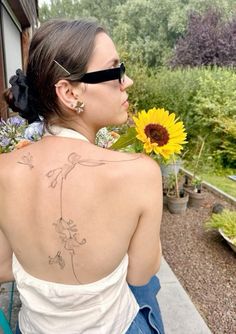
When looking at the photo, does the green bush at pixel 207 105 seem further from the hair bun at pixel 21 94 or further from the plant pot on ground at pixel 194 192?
the hair bun at pixel 21 94

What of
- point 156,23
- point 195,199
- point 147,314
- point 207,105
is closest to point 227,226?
point 195,199

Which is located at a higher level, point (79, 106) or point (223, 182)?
point (79, 106)

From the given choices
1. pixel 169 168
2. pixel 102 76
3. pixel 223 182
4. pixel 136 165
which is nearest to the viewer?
pixel 136 165

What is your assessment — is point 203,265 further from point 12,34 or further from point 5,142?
point 12,34

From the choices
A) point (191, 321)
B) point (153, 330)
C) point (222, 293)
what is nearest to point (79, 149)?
point (153, 330)

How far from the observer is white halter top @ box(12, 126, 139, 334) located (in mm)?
1062

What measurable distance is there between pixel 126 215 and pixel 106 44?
20.7 inches

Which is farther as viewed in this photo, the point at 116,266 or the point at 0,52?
the point at 0,52

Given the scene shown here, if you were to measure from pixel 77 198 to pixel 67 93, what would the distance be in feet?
1.09

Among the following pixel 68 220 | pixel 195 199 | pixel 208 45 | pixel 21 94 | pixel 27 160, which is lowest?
pixel 208 45

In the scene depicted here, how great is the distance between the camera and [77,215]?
0.98 m

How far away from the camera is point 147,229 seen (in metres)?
1.02

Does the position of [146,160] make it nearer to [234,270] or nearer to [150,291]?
[150,291]

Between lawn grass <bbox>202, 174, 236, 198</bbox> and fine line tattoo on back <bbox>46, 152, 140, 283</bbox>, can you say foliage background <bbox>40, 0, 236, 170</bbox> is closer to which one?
lawn grass <bbox>202, 174, 236, 198</bbox>
